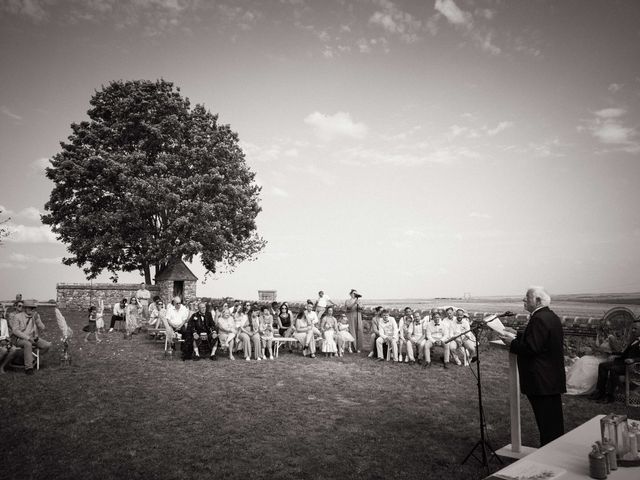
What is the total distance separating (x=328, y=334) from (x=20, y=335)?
844cm

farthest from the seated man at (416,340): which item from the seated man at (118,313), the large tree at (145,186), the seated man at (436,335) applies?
the large tree at (145,186)

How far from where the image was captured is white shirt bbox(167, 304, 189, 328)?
15016 mm

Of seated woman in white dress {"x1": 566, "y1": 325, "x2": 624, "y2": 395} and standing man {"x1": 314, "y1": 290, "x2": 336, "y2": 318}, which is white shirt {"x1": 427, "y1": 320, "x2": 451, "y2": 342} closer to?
seated woman in white dress {"x1": 566, "y1": 325, "x2": 624, "y2": 395}

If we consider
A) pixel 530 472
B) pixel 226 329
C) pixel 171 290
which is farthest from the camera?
pixel 171 290

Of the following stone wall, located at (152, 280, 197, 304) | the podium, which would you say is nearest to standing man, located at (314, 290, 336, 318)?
the podium

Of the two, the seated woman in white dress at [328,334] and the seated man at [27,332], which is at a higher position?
the seated man at [27,332]

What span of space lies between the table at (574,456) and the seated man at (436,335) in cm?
854

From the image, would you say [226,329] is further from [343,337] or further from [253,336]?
[343,337]

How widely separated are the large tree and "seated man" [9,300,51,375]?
49.6 ft

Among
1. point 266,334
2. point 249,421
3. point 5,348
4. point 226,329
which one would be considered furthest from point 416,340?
point 5,348

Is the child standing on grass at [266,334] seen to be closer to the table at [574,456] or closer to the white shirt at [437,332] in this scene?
the white shirt at [437,332]

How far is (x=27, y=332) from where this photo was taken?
1073cm

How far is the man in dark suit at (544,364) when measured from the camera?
4.82 meters

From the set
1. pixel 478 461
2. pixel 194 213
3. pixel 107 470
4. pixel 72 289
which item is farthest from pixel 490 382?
pixel 72 289
